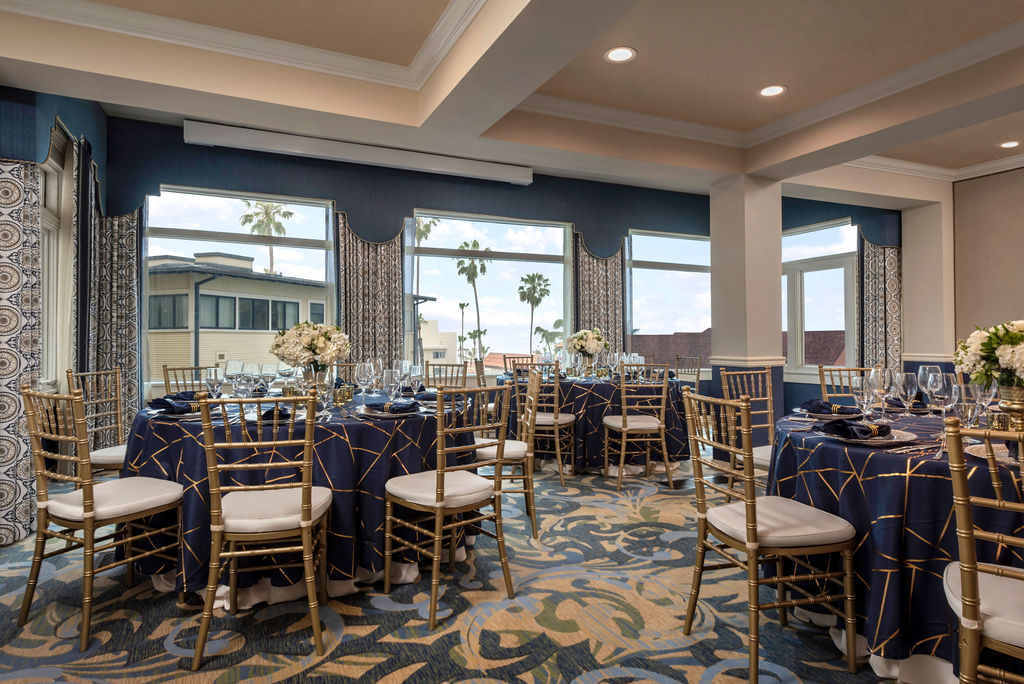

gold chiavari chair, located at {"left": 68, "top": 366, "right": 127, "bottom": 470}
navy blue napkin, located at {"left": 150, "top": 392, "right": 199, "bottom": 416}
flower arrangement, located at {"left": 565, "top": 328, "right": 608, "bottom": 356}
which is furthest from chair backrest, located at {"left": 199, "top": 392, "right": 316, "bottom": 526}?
flower arrangement, located at {"left": 565, "top": 328, "right": 608, "bottom": 356}

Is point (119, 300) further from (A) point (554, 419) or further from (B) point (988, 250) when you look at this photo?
(B) point (988, 250)

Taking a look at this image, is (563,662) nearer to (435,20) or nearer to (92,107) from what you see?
(435,20)

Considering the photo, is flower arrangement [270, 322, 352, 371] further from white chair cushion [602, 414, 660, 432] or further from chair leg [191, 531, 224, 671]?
white chair cushion [602, 414, 660, 432]

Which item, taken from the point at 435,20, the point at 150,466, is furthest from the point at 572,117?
the point at 150,466

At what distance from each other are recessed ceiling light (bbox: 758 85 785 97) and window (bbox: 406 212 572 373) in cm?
343

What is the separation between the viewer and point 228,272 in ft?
20.9

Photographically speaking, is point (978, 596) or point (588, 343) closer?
point (978, 596)

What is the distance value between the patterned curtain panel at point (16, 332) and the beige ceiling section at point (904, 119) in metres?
6.02

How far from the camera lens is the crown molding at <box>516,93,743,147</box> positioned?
5.00m

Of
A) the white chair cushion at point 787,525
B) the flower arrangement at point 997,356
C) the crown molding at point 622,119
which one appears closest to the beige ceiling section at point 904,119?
the crown molding at point 622,119

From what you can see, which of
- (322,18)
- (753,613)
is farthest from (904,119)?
(322,18)

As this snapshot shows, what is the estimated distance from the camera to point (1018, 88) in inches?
155

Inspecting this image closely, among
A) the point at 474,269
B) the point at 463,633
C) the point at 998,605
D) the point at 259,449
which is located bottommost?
the point at 463,633

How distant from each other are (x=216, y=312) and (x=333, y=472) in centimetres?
441
